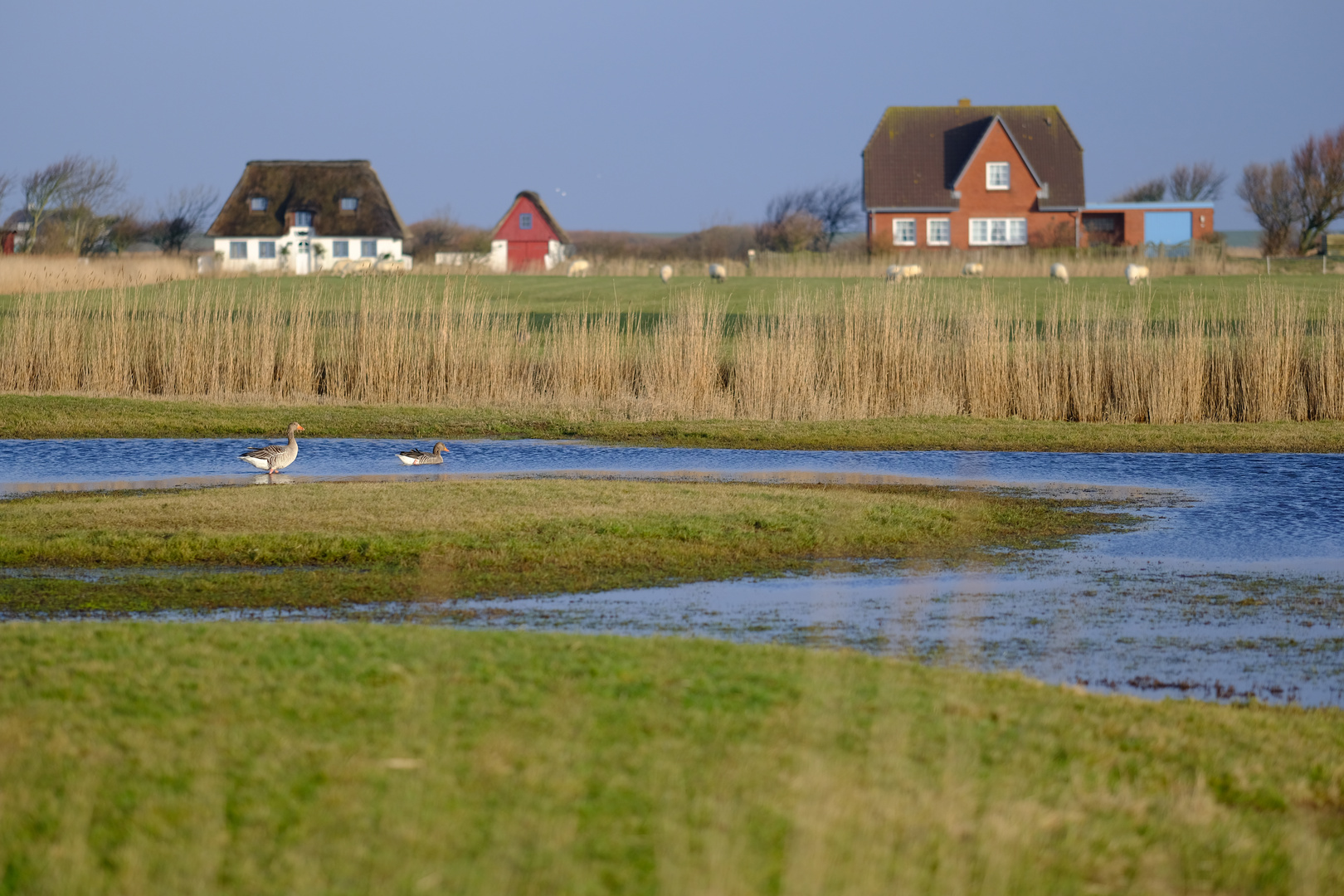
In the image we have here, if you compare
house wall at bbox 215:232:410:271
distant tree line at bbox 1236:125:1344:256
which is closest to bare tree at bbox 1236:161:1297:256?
distant tree line at bbox 1236:125:1344:256

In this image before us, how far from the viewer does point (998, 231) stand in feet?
201

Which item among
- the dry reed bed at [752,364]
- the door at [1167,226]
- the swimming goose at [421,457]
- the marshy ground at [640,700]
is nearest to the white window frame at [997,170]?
the door at [1167,226]

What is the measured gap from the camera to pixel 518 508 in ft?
42.9

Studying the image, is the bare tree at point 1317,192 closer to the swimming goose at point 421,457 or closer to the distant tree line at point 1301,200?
the distant tree line at point 1301,200

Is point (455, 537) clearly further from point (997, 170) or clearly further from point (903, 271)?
point (997, 170)

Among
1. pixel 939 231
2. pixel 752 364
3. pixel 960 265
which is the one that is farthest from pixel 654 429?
pixel 939 231

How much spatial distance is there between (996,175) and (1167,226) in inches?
464

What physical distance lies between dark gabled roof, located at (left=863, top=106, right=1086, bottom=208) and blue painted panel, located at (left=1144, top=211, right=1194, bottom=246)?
21.4ft

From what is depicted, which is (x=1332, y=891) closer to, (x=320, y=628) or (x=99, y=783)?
(x=99, y=783)

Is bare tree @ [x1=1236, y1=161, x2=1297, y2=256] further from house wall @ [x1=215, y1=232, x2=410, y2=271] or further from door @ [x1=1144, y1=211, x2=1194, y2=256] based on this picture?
house wall @ [x1=215, y1=232, x2=410, y2=271]

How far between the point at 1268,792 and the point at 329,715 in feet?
12.4

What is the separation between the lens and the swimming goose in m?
16.7

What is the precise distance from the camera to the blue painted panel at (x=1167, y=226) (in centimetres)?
6694

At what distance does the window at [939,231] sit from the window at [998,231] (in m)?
1.00
